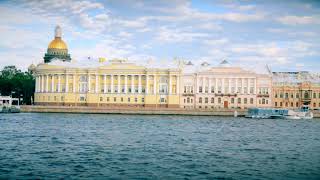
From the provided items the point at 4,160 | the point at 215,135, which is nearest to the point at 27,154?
the point at 4,160

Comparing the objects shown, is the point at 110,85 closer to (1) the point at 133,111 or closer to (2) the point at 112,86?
(2) the point at 112,86

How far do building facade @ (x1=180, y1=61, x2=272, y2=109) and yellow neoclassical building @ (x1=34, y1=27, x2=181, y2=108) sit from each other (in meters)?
3.13

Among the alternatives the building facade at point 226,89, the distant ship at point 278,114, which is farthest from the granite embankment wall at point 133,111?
the building facade at point 226,89

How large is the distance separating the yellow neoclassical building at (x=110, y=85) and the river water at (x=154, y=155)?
40.0 m

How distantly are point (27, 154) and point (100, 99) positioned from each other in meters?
53.3

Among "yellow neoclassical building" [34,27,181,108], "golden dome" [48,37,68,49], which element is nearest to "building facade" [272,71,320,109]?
"yellow neoclassical building" [34,27,181,108]

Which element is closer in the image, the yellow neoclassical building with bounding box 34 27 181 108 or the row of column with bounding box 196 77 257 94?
the yellow neoclassical building with bounding box 34 27 181 108

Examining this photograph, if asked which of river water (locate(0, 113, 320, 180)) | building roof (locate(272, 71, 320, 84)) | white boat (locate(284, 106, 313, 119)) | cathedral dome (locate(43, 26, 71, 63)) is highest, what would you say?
cathedral dome (locate(43, 26, 71, 63))

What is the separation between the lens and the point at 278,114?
66625 mm

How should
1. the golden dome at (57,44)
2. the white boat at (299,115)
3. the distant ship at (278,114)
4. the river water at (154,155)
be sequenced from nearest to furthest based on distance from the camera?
the river water at (154,155) < the white boat at (299,115) < the distant ship at (278,114) < the golden dome at (57,44)

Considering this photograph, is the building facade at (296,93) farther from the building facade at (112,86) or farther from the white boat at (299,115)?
the building facade at (112,86)

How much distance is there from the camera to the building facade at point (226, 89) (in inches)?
3024

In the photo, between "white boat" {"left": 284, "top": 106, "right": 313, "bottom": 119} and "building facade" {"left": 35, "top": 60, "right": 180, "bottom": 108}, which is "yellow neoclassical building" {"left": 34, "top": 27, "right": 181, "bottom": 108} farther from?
"white boat" {"left": 284, "top": 106, "right": 313, "bottom": 119}

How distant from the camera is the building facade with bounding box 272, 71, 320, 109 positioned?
258 feet
